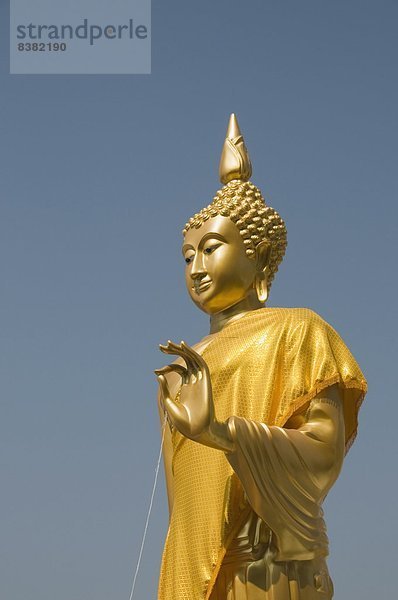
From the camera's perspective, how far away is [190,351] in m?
6.14

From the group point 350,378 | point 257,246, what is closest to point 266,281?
point 257,246

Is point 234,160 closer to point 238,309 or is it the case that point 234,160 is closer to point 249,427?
point 238,309

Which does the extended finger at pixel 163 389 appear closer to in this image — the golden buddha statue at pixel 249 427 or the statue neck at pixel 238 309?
the golden buddha statue at pixel 249 427

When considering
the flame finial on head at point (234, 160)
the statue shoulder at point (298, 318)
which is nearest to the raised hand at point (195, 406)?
the statue shoulder at point (298, 318)

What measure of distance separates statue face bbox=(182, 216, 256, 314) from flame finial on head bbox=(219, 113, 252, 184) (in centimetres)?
48

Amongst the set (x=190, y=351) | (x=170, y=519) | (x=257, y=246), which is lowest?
(x=170, y=519)

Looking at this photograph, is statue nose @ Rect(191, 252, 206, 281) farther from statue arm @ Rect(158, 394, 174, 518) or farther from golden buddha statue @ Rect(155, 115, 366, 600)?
statue arm @ Rect(158, 394, 174, 518)

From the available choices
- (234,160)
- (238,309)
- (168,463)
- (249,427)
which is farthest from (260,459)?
(234,160)

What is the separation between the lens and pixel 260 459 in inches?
244

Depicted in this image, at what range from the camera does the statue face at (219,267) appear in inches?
281

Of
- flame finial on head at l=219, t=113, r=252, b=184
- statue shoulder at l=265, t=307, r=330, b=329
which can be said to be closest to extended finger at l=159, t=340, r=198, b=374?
statue shoulder at l=265, t=307, r=330, b=329

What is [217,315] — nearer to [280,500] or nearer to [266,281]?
[266,281]

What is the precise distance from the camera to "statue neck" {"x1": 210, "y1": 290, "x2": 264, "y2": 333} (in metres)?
7.23

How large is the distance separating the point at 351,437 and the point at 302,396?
22.8 inches
